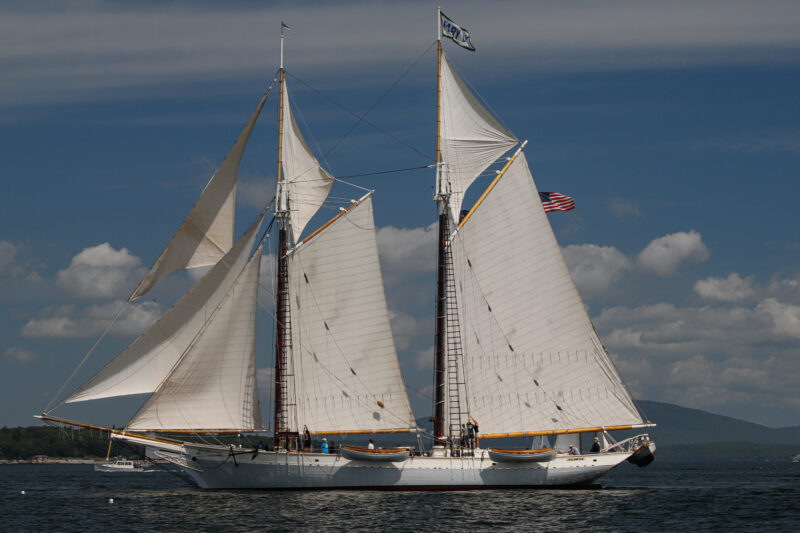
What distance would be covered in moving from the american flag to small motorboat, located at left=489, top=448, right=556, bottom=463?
61.1 feet

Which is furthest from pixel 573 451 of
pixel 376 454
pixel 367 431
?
pixel 367 431

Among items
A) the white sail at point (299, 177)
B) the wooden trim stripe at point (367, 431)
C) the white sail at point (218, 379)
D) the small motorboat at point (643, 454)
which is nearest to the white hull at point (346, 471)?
the wooden trim stripe at point (367, 431)

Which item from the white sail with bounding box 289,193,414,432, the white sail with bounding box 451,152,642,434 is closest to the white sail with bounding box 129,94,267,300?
the white sail with bounding box 289,193,414,432

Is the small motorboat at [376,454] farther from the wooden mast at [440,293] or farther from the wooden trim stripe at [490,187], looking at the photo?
the wooden trim stripe at [490,187]

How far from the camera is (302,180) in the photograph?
69688mm

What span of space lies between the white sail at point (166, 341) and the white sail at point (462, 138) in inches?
557

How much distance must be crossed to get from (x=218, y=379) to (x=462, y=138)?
22.3 m

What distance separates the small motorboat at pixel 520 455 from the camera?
65125mm

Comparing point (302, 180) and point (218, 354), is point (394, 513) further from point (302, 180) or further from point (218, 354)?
point (302, 180)

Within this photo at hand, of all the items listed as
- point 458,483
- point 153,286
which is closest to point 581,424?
point 458,483

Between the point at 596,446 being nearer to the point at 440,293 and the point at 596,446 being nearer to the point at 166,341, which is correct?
the point at 440,293

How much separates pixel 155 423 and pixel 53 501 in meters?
15.5

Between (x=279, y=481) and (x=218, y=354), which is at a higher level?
(x=218, y=354)

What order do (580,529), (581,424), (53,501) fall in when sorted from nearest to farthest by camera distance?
(580,529) < (581,424) < (53,501)
